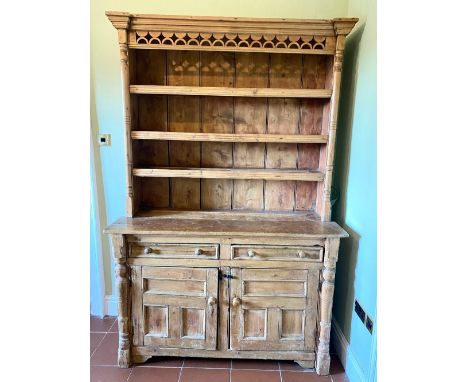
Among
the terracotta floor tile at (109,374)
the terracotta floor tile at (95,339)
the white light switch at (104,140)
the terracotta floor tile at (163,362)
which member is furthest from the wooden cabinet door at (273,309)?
the white light switch at (104,140)

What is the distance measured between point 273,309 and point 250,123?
1.20m

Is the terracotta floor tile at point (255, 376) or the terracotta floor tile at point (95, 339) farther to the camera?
the terracotta floor tile at point (95, 339)

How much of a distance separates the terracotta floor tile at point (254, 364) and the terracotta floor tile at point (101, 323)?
100cm

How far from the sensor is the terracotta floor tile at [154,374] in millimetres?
1708

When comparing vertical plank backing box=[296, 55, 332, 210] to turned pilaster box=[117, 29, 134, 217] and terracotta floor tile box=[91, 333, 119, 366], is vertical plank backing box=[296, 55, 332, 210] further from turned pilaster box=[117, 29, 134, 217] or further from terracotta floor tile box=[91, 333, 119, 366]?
terracotta floor tile box=[91, 333, 119, 366]

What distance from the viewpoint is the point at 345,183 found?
6.14 feet

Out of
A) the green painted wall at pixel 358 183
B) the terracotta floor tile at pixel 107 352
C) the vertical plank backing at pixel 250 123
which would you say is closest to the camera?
the green painted wall at pixel 358 183

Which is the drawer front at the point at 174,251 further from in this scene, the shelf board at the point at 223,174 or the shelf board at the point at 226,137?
the shelf board at the point at 226,137
